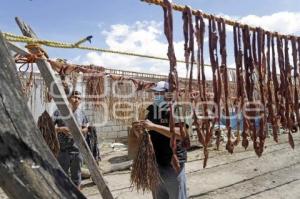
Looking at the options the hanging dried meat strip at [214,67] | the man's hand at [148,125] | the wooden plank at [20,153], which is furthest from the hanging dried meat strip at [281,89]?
the wooden plank at [20,153]

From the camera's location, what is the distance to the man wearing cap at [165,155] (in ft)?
13.6

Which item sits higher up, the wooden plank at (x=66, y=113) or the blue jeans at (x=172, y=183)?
the wooden plank at (x=66, y=113)

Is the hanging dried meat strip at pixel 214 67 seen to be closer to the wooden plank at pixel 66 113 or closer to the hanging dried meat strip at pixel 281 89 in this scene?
the hanging dried meat strip at pixel 281 89

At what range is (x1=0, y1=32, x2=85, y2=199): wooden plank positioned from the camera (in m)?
1.57

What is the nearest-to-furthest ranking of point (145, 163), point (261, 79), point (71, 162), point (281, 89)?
point (261, 79) < point (145, 163) < point (281, 89) < point (71, 162)

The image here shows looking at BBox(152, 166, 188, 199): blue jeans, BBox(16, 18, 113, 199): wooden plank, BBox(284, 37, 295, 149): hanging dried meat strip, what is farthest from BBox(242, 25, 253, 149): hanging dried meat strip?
BBox(16, 18, 113, 199): wooden plank

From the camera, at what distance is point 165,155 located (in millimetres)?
4258

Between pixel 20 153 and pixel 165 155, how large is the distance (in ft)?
9.06

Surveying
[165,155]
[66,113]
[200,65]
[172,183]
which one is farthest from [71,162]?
[200,65]

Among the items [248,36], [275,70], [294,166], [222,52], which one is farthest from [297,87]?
[294,166]

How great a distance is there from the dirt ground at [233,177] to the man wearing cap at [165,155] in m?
2.37

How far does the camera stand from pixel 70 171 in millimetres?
5902

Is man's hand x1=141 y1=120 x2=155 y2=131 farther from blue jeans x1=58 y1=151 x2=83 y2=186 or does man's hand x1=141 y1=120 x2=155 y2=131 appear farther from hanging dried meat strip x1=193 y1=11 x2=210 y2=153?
blue jeans x1=58 y1=151 x2=83 y2=186

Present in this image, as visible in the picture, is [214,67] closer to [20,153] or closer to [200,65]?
[200,65]
